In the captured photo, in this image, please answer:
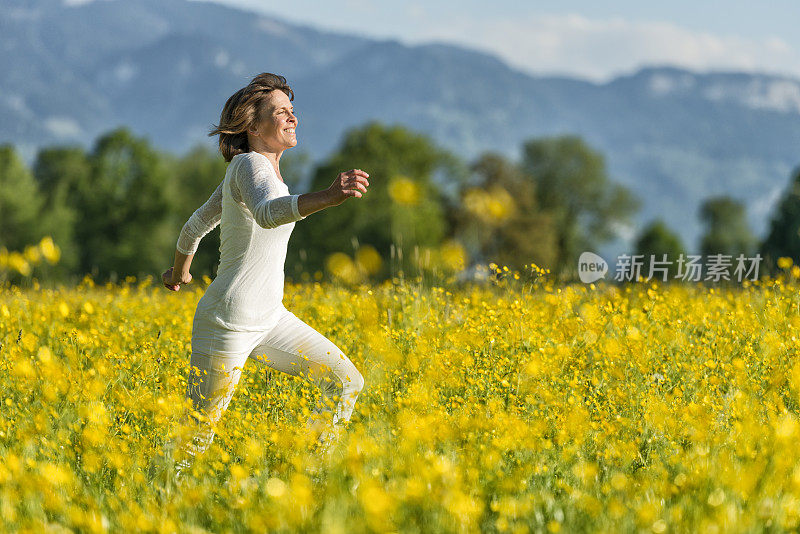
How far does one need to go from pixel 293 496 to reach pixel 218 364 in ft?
3.57

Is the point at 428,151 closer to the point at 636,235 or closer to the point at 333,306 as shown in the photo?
the point at 636,235

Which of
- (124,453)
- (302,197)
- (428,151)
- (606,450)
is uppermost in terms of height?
(428,151)

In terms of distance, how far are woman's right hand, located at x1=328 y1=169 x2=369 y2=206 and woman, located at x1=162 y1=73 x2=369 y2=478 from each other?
42cm

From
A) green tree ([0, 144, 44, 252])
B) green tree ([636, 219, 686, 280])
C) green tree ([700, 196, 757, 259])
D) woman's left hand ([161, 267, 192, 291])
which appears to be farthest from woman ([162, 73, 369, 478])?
green tree ([700, 196, 757, 259])

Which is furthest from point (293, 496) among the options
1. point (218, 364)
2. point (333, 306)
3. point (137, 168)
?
point (137, 168)

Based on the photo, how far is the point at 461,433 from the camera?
146 inches

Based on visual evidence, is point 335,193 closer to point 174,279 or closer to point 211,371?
point 211,371

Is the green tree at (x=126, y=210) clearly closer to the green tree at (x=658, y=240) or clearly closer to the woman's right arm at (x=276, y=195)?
A: the green tree at (x=658, y=240)

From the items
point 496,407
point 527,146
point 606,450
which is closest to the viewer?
point 606,450

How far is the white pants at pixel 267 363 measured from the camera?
374 cm

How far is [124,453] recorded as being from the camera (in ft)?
11.9

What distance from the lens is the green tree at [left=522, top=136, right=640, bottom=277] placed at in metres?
57.6

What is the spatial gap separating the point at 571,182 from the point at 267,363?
55.8 meters

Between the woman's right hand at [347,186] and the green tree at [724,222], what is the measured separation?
6511 cm
